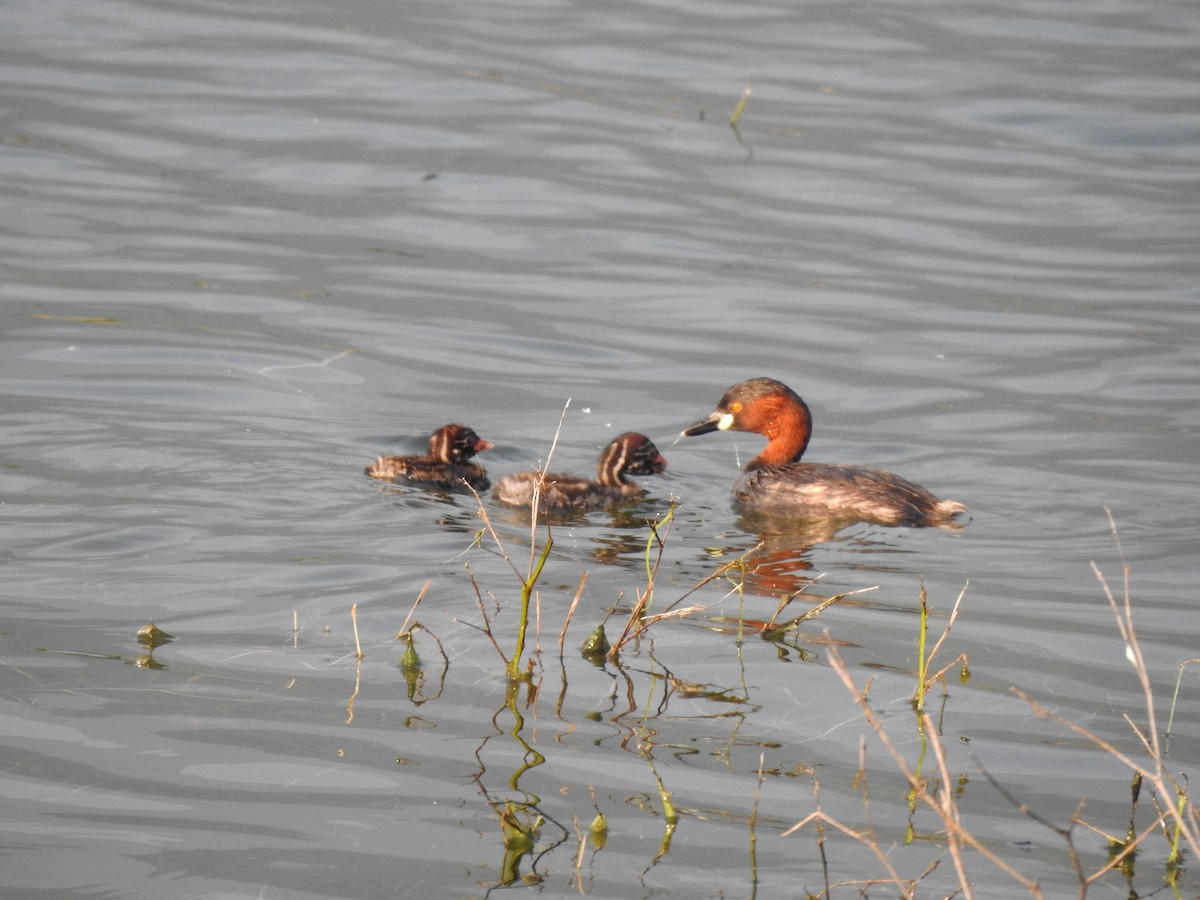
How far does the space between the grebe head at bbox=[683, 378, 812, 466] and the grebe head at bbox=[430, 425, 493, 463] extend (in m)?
1.20

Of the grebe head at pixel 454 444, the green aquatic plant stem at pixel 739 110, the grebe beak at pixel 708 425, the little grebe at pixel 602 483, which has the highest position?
the green aquatic plant stem at pixel 739 110

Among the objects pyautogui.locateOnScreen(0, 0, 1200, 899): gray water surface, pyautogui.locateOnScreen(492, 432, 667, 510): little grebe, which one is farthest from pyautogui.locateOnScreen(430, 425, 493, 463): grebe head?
pyautogui.locateOnScreen(0, 0, 1200, 899): gray water surface

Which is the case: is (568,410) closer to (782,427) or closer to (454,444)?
(782,427)

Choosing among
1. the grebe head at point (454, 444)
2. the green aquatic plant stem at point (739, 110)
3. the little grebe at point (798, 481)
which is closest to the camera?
the little grebe at point (798, 481)

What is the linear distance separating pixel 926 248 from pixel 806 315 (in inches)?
84.8

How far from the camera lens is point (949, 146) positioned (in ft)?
54.1

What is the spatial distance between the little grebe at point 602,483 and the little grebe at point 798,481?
1.81 ft

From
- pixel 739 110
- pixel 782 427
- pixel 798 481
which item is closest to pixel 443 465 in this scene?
pixel 798 481

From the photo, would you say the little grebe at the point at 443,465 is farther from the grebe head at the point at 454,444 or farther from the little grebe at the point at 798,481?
the little grebe at the point at 798,481

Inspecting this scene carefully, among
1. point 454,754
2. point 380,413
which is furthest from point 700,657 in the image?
point 380,413

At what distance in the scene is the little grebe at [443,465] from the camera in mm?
8312

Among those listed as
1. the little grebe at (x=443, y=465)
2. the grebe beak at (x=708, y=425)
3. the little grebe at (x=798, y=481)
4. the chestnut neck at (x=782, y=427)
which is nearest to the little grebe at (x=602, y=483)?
the little grebe at (x=443, y=465)

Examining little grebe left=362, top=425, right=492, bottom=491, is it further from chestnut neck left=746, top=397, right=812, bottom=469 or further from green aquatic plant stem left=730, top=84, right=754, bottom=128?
green aquatic plant stem left=730, top=84, right=754, bottom=128

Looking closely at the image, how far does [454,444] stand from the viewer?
8.66 metres
